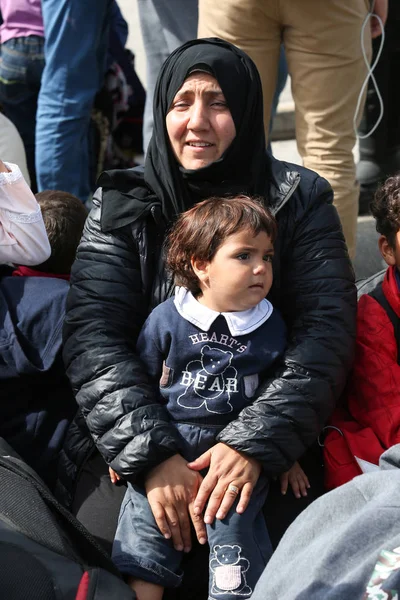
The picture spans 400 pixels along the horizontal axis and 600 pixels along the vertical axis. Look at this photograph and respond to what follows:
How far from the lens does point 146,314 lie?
2.60m

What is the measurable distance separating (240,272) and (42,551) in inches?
34.9

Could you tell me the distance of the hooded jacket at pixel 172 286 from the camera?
2.33 metres

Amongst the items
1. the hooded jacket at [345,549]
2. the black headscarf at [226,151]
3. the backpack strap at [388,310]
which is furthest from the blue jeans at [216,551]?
the black headscarf at [226,151]

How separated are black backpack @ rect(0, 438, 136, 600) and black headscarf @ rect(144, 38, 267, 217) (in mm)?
911

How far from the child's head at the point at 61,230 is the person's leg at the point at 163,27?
1204 millimetres

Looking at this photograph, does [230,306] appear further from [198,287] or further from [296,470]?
[296,470]

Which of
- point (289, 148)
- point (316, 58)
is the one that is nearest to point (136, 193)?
point (316, 58)

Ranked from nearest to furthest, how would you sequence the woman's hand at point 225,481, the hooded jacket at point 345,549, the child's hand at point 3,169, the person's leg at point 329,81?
1. the hooded jacket at point 345,549
2. the woman's hand at point 225,481
3. the child's hand at point 3,169
4. the person's leg at point 329,81

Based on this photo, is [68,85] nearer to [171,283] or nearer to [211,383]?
[171,283]

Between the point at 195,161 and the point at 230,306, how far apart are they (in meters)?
0.47

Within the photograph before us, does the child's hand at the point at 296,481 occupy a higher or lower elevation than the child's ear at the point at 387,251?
lower

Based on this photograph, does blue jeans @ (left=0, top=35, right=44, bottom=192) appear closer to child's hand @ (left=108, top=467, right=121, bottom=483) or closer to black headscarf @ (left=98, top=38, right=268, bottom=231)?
black headscarf @ (left=98, top=38, right=268, bottom=231)

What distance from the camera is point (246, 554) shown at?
2197mm

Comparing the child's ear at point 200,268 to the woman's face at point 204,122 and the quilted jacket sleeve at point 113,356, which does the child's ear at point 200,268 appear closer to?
the quilted jacket sleeve at point 113,356
